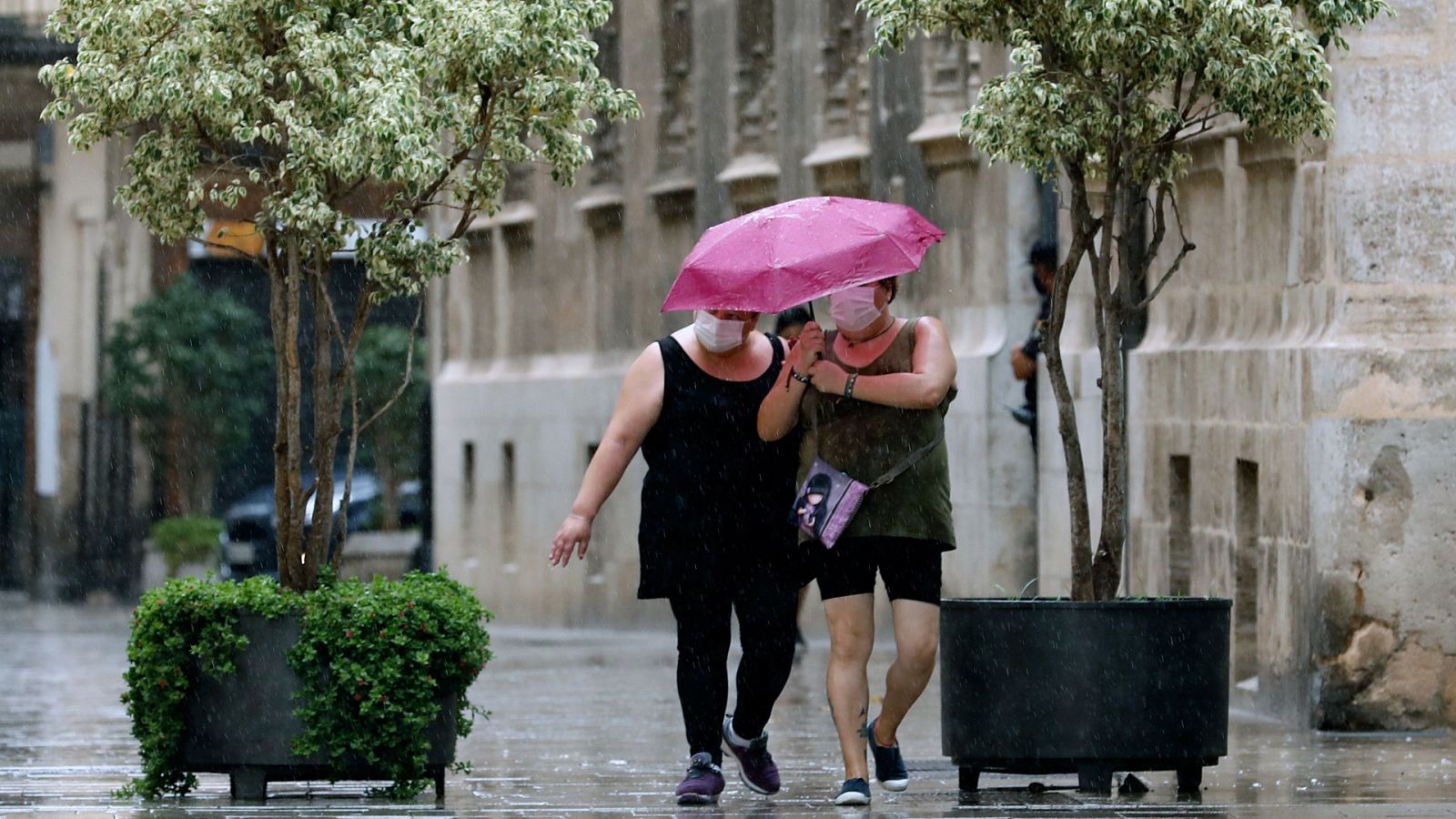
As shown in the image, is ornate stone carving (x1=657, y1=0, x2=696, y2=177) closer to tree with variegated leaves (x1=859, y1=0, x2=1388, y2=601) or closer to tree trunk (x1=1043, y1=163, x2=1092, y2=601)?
tree with variegated leaves (x1=859, y1=0, x2=1388, y2=601)

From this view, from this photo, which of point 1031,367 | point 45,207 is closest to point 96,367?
point 45,207

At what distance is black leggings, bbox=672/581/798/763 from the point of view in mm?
9391

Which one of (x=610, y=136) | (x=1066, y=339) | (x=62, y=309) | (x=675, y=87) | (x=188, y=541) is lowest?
(x=188, y=541)

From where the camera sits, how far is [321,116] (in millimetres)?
9945

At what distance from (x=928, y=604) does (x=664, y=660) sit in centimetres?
1202

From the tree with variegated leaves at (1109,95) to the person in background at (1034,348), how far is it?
9.08 feet

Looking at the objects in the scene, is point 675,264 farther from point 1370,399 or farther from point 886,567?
point 886,567

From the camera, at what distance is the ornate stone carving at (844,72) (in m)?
22.0

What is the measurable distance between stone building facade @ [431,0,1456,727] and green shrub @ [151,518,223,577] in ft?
14.9

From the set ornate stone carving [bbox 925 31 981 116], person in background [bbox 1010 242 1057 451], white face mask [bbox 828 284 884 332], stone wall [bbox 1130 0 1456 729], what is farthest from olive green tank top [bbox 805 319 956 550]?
ornate stone carving [bbox 925 31 981 116]

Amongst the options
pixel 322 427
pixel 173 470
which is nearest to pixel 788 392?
pixel 322 427

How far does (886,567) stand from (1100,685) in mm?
837

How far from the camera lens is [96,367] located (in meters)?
37.9

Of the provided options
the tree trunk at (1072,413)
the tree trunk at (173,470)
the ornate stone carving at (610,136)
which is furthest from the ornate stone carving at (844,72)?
the tree trunk at (173,470)
